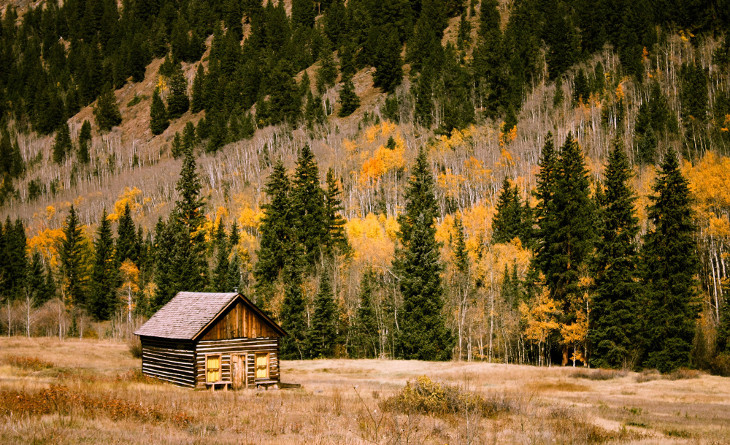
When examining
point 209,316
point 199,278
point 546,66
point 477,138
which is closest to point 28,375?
point 209,316

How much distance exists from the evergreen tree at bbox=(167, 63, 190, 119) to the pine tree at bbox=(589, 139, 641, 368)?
157170mm

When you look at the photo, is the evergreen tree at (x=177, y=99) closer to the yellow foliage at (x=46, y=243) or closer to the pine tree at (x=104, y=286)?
the yellow foliage at (x=46, y=243)

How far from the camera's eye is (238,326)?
32.7 m

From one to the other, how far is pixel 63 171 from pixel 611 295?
6985 inches

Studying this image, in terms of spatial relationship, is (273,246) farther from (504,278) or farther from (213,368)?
(213,368)

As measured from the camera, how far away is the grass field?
47.1 feet

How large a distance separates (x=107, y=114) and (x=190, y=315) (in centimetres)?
17505

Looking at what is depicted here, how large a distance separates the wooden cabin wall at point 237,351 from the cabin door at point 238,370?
200 millimetres

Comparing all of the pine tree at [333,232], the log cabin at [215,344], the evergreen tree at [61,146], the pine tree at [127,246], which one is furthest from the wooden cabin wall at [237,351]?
the evergreen tree at [61,146]

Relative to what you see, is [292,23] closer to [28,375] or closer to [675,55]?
[675,55]

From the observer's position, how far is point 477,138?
111 m

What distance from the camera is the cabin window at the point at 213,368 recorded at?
31513mm

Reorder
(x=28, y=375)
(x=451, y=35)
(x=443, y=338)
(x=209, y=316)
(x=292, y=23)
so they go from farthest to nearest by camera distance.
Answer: (x=292, y=23) → (x=451, y=35) → (x=443, y=338) → (x=209, y=316) → (x=28, y=375)

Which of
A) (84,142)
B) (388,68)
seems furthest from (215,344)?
(84,142)
